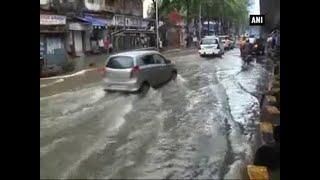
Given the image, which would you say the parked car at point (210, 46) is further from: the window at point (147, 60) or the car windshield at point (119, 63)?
the car windshield at point (119, 63)

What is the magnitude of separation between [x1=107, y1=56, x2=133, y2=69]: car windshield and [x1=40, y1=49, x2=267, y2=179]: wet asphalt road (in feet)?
0.46

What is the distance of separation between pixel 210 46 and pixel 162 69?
38 cm

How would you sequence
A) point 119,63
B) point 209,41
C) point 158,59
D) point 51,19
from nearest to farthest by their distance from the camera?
point 51,19 < point 119,63 < point 158,59 < point 209,41

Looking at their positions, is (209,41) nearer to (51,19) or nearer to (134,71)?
(134,71)

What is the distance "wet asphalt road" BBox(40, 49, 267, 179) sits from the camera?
291cm

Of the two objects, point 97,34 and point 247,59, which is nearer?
point 97,34

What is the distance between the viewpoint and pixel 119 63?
308 centimetres

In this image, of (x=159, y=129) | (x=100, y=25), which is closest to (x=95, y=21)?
(x=100, y=25)

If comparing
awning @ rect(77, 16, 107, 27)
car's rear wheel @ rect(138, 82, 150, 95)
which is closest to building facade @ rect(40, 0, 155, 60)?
awning @ rect(77, 16, 107, 27)

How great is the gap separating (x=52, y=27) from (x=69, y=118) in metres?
0.50
